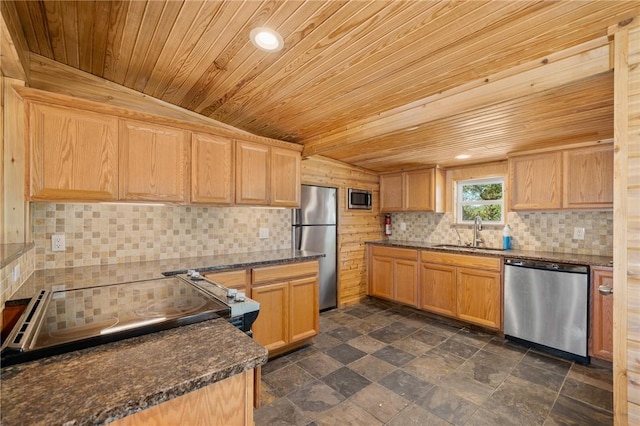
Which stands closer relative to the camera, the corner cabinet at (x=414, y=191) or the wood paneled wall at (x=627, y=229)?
the wood paneled wall at (x=627, y=229)

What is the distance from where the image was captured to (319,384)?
2250 mm

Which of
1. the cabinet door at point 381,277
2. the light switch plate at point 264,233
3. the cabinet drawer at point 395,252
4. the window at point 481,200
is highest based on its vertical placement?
the window at point 481,200

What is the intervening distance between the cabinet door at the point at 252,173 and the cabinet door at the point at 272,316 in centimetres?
86

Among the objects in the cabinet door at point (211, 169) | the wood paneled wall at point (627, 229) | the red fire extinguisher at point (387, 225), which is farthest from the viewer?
the red fire extinguisher at point (387, 225)

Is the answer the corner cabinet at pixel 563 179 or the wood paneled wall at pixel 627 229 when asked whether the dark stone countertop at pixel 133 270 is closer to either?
the wood paneled wall at pixel 627 229

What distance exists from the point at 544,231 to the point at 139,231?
170 inches

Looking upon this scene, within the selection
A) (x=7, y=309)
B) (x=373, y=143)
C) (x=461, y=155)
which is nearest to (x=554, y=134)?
(x=461, y=155)

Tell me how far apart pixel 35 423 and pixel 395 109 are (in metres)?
2.56

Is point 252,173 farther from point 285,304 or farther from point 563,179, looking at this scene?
point 563,179

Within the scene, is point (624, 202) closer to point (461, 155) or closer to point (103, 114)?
point (461, 155)

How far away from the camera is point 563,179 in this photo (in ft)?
9.61

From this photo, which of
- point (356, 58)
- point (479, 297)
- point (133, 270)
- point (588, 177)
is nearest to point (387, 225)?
point (479, 297)

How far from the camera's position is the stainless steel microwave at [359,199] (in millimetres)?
4340

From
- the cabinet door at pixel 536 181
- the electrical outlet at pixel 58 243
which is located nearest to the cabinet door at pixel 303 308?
the electrical outlet at pixel 58 243
